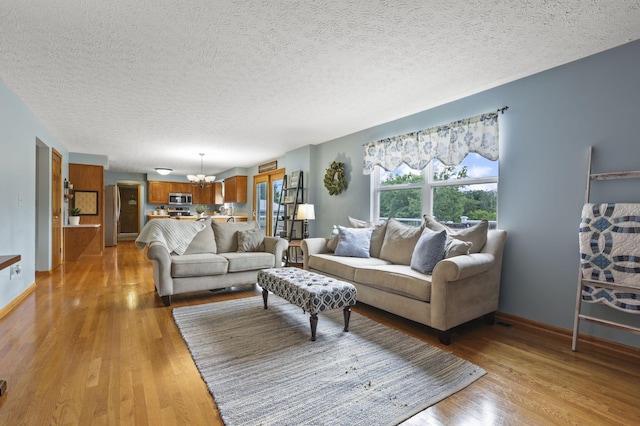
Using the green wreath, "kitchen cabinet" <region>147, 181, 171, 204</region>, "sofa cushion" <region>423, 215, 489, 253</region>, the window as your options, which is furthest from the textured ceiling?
"kitchen cabinet" <region>147, 181, 171, 204</region>

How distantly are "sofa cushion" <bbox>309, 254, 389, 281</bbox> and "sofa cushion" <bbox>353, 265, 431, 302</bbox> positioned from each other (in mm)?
131

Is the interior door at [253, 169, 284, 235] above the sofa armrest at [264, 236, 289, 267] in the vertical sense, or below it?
above

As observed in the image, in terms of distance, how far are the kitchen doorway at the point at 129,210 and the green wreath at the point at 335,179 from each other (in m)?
8.47

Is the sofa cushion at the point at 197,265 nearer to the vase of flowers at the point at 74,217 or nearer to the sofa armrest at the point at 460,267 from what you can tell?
the sofa armrest at the point at 460,267

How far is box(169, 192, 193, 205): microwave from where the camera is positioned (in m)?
11.0

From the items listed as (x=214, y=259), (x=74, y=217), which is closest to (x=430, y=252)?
(x=214, y=259)

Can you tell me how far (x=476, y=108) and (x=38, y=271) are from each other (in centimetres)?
674

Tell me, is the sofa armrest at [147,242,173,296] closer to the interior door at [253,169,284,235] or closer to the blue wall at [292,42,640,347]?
the blue wall at [292,42,640,347]

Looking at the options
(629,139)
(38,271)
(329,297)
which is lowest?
(38,271)

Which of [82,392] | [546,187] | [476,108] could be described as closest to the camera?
[82,392]

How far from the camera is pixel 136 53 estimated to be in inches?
104

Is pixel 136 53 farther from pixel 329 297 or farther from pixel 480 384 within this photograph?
pixel 480 384

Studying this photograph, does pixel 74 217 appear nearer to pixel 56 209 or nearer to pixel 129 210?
pixel 56 209

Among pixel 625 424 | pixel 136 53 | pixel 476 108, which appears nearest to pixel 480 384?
pixel 625 424
